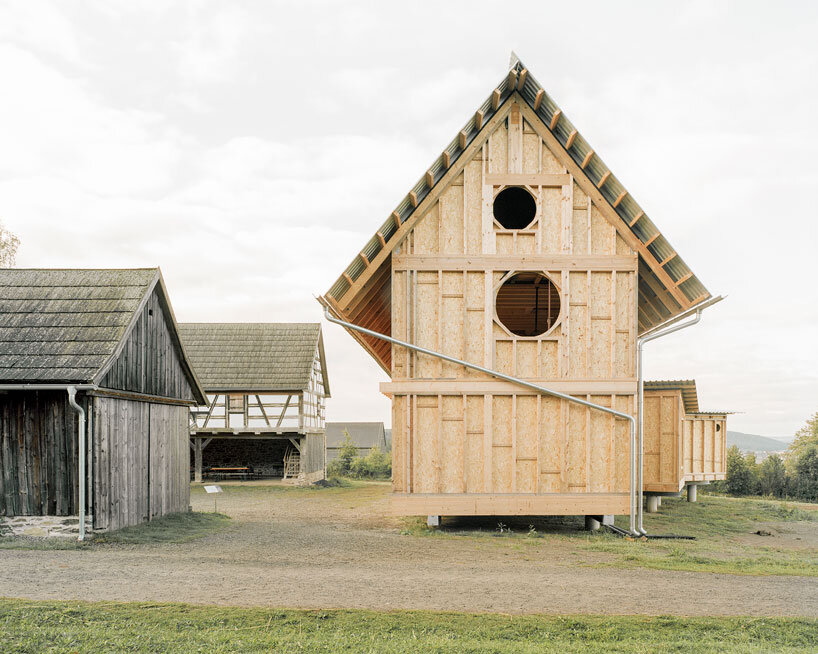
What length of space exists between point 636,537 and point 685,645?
7372mm

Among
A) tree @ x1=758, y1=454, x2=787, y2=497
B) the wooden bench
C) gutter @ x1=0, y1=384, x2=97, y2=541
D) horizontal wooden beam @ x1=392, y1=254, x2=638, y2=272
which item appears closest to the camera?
gutter @ x1=0, y1=384, x2=97, y2=541

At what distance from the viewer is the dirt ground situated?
8.48 m

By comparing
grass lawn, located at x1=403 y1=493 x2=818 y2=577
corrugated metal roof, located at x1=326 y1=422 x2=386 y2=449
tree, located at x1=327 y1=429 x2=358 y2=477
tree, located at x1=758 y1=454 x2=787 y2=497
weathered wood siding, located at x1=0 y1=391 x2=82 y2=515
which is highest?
weathered wood siding, located at x1=0 y1=391 x2=82 y2=515

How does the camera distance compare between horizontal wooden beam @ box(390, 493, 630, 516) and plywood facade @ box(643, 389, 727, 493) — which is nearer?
horizontal wooden beam @ box(390, 493, 630, 516)

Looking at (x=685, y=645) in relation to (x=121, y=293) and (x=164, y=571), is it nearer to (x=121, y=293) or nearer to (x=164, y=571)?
(x=164, y=571)

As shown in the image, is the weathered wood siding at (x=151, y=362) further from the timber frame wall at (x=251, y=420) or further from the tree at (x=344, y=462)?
the tree at (x=344, y=462)

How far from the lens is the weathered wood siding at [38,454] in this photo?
1388 cm

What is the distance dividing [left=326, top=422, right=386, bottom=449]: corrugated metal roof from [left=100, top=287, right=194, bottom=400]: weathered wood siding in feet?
135

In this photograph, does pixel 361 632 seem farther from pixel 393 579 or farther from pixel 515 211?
pixel 515 211

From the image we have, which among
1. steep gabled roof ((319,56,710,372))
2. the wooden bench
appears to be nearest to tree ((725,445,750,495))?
steep gabled roof ((319,56,710,372))

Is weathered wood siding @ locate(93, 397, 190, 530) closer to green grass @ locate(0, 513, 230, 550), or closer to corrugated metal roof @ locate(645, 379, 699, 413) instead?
green grass @ locate(0, 513, 230, 550)

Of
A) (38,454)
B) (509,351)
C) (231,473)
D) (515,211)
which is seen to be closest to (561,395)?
(509,351)

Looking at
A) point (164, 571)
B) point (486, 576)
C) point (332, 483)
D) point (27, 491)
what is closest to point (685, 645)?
point (486, 576)

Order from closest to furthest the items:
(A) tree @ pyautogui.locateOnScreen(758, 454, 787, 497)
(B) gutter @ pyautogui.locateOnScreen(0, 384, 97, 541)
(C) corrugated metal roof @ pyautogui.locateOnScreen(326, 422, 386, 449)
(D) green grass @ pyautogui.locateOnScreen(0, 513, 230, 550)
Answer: (D) green grass @ pyautogui.locateOnScreen(0, 513, 230, 550) < (B) gutter @ pyautogui.locateOnScreen(0, 384, 97, 541) < (A) tree @ pyautogui.locateOnScreen(758, 454, 787, 497) < (C) corrugated metal roof @ pyautogui.locateOnScreen(326, 422, 386, 449)
